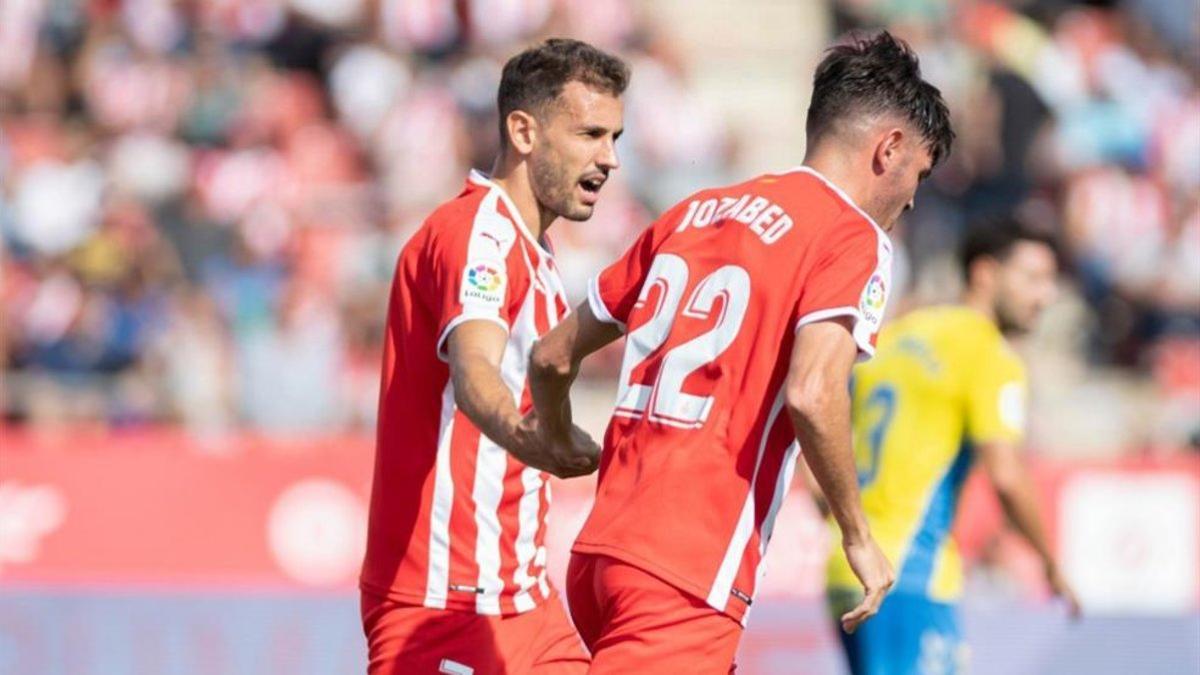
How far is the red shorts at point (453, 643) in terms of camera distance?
563 cm

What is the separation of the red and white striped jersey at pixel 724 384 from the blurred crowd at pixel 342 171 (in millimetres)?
9048

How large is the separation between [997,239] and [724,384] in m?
3.34

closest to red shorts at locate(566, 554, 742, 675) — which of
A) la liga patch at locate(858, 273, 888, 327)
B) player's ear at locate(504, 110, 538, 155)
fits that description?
la liga patch at locate(858, 273, 888, 327)

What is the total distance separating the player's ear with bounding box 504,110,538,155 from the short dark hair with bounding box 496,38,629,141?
0.06ft

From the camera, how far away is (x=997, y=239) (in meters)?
7.82

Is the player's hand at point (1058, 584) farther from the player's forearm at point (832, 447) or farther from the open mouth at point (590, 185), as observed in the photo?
the player's forearm at point (832, 447)

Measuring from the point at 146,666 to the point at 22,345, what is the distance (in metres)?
4.57

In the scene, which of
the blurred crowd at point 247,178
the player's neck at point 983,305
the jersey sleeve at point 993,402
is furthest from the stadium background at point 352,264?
the jersey sleeve at point 993,402

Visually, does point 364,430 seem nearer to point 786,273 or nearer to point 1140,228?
point 1140,228

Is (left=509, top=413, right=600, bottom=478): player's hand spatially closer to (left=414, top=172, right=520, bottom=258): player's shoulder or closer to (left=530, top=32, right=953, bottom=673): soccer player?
(left=530, top=32, right=953, bottom=673): soccer player

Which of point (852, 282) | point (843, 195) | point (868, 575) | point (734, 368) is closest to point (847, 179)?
point (843, 195)

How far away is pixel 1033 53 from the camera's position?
17.2 metres

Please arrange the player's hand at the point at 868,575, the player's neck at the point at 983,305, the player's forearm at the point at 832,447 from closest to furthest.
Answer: the player's forearm at the point at 832,447 → the player's hand at the point at 868,575 → the player's neck at the point at 983,305

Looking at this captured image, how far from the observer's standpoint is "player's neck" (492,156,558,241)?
5.91m
